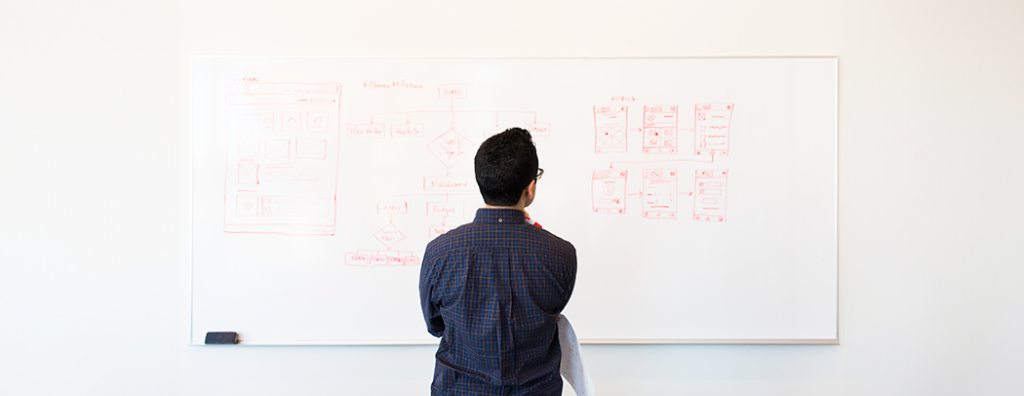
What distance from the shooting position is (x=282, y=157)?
1.96 m

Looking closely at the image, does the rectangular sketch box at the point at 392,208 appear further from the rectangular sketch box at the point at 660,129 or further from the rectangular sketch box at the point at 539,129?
the rectangular sketch box at the point at 660,129

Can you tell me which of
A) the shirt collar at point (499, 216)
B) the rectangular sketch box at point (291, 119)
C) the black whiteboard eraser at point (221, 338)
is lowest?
the black whiteboard eraser at point (221, 338)

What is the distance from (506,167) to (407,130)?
92 centimetres

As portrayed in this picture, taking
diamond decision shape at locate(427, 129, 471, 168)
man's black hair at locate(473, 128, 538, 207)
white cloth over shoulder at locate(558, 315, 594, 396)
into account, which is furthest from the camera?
diamond decision shape at locate(427, 129, 471, 168)

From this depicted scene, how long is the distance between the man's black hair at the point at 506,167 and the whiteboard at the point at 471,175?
76 cm

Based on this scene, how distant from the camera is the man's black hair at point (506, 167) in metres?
1.16

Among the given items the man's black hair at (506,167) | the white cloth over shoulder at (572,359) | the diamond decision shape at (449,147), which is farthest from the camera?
the diamond decision shape at (449,147)

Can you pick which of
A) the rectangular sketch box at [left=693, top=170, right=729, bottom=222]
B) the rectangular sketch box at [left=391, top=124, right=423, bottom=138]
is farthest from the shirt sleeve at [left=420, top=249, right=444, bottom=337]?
the rectangular sketch box at [left=693, top=170, right=729, bottom=222]

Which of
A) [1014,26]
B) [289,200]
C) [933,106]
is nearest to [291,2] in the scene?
[289,200]

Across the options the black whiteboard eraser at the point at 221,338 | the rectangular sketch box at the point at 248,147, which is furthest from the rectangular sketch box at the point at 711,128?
the black whiteboard eraser at the point at 221,338

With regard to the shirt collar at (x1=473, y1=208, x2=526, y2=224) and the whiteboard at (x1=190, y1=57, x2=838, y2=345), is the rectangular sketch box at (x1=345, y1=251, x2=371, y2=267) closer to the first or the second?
the whiteboard at (x1=190, y1=57, x2=838, y2=345)

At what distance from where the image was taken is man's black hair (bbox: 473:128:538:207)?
1.16 metres

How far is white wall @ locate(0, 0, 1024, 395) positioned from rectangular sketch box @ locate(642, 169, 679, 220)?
0.51 metres

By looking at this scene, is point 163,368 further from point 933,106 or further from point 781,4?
point 933,106
